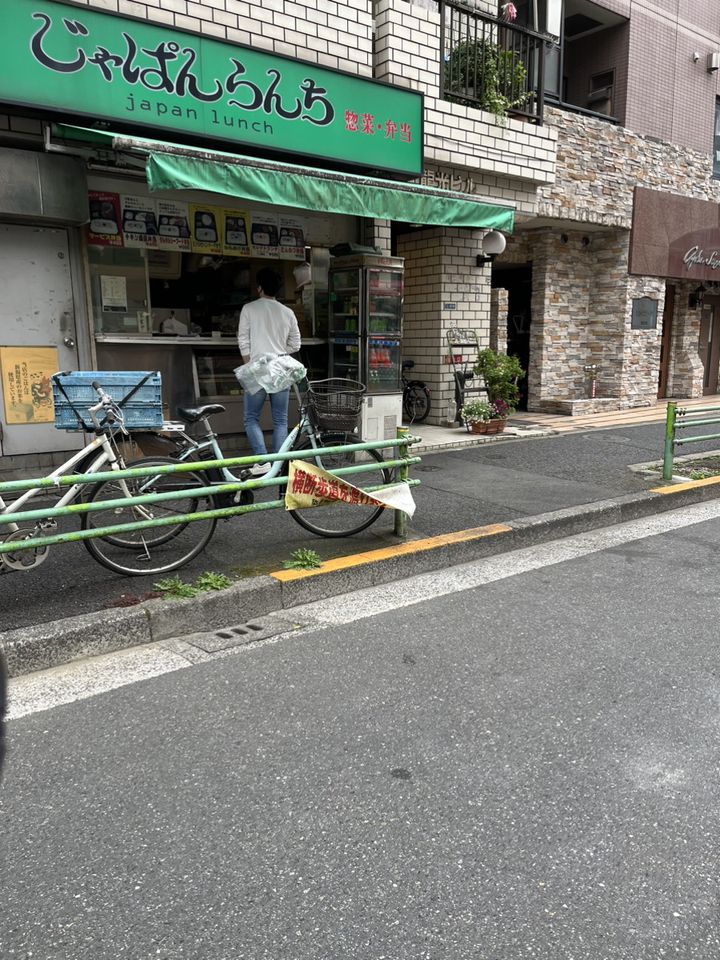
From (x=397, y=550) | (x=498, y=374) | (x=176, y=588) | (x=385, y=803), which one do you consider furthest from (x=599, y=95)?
(x=385, y=803)

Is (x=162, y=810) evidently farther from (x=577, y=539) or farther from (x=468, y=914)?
(x=577, y=539)

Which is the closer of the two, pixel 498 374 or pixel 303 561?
pixel 303 561

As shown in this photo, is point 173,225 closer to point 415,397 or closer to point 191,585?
point 415,397

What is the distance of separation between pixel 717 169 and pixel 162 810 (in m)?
18.3

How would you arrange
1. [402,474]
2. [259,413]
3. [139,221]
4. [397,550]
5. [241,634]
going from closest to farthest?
[241,634] < [397,550] < [402,474] < [259,413] < [139,221]

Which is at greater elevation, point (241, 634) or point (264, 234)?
point (264, 234)

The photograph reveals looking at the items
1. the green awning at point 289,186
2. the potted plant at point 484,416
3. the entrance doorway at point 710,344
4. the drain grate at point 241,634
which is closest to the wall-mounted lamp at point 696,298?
the entrance doorway at point 710,344

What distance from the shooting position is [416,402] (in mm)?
11766

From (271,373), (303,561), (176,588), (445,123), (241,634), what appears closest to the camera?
(241,634)

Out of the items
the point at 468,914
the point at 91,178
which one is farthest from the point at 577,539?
the point at 91,178

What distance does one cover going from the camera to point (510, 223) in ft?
30.1

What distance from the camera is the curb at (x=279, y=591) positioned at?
3950mm

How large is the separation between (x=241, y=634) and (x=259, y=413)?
2.98 meters

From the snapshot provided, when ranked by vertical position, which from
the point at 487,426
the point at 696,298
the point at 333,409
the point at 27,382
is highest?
the point at 696,298
